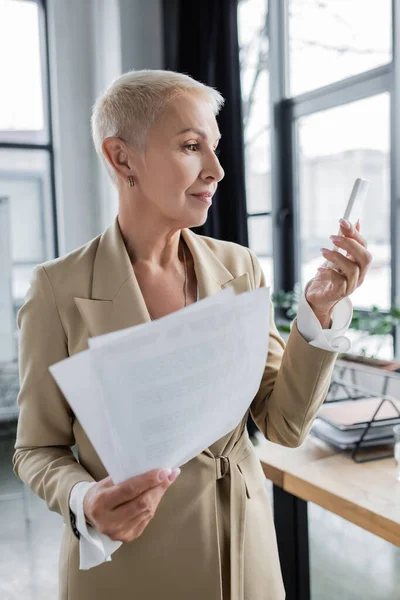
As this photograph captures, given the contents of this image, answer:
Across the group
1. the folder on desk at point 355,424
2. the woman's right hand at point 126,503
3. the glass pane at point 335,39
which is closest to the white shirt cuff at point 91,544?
the woman's right hand at point 126,503

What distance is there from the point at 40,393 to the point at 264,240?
3.57 metres

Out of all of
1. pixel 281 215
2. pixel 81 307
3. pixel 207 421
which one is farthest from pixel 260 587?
pixel 281 215

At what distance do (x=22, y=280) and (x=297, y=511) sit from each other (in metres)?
3.64

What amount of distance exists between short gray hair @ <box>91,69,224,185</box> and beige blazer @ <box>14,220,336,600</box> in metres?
0.19

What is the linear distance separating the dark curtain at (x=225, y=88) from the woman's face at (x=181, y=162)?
114 inches

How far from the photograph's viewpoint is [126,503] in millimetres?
675

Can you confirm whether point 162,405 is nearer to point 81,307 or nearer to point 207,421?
point 207,421

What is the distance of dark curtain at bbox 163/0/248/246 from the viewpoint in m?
3.71

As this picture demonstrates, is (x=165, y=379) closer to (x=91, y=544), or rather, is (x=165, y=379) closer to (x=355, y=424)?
(x=91, y=544)

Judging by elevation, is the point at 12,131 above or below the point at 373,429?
above

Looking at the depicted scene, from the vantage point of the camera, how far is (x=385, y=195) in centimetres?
324

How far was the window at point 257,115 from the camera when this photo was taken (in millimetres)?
4062

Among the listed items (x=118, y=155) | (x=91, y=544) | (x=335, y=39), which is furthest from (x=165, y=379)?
(x=335, y=39)

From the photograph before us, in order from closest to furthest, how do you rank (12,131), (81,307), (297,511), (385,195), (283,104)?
(81,307) < (297,511) < (385,195) < (283,104) < (12,131)
